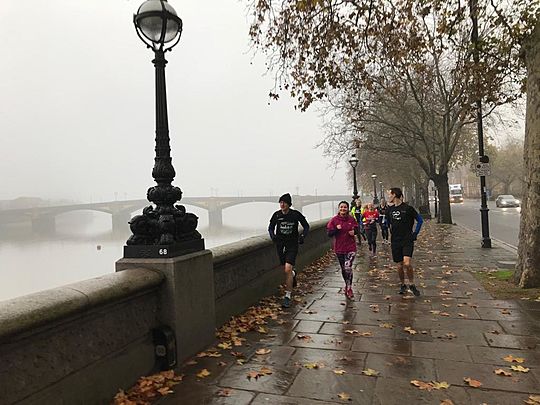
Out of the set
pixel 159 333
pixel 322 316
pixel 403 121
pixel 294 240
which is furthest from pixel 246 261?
pixel 403 121

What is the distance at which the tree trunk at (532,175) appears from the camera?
6.81m

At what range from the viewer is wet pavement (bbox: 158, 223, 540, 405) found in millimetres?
3398

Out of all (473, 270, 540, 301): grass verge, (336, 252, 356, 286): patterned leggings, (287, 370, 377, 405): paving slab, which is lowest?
(473, 270, 540, 301): grass verge

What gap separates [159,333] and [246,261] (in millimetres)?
2499

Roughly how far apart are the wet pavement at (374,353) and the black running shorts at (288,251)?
2.43ft

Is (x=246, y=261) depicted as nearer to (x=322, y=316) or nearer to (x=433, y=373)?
(x=322, y=316)

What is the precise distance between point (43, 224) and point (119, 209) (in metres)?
20.1

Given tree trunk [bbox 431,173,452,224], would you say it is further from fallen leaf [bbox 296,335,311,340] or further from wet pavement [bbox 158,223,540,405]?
fallen leaf [bbox 296,335,311,340]

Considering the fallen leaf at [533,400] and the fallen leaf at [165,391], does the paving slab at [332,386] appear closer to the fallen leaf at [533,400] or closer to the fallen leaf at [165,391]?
the fallen leaf at [165,391]

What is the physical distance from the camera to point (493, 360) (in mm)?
4051

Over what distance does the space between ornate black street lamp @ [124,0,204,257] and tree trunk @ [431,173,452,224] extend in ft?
75.6

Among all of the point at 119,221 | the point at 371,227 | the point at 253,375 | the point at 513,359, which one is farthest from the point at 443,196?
the point at 119,221

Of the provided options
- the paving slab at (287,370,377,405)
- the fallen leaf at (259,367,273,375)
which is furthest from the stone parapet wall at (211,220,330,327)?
the paving slab at (287,370,377,405)

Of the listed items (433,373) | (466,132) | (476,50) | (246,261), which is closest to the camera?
(433,373)
